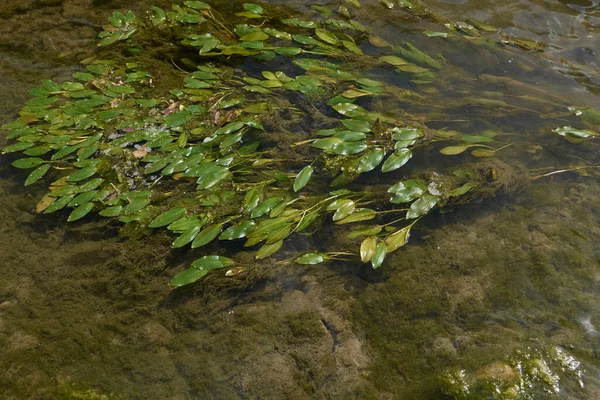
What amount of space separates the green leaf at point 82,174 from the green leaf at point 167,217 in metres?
0.53

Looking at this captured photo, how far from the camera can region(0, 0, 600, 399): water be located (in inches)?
78.2

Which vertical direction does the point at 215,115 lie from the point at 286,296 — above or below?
above

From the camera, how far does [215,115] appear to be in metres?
3.02

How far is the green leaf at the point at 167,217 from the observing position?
2.43 metres

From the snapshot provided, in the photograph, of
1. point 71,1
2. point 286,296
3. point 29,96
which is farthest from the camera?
point 71,1

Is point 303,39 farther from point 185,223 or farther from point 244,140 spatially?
point 185,223

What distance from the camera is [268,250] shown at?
2357 mm

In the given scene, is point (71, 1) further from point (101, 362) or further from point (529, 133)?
point (529, 133)

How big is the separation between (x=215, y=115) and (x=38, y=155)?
1028 mm

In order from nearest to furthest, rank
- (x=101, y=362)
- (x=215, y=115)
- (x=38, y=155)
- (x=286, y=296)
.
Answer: (x=101, y=362)
(x=286, y=296)
(x=38, y=155)
(x=215, y=115)

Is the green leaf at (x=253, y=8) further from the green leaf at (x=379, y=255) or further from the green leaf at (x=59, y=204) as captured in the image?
the green leaf at (x=379, y=255)

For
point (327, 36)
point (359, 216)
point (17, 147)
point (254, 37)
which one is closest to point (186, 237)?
point (359, 216)

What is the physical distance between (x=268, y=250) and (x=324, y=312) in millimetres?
392

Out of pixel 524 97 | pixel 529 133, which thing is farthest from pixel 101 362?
pixel 524 97
